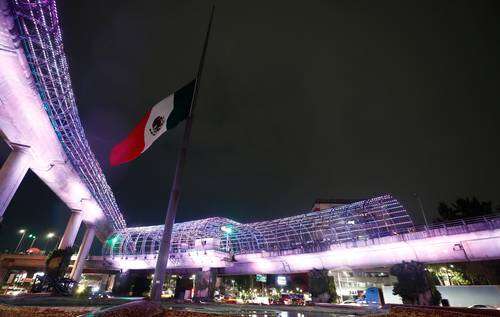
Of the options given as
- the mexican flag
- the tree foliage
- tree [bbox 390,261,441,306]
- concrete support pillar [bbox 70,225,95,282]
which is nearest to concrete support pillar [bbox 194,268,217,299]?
the tree foliage

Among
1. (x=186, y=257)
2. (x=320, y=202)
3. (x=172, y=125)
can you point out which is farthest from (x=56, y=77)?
(x=320, y=202)

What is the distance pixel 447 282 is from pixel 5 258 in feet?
355

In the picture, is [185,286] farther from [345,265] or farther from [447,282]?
[447,282]

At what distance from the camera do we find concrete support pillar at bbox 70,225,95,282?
55.5 m

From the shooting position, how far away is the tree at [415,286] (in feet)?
89.0

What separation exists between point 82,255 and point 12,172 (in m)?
35.6

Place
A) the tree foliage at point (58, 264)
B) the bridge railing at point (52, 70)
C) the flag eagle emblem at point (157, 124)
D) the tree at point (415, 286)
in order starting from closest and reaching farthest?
the flag eagle emblem at point (157, 124) < the bridge railing at point (52, 70) < the tree at point (415, 286) < the tree foliage at point (58, 264)

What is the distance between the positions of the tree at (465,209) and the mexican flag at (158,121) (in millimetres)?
61230

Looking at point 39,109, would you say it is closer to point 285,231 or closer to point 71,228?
point 71,228

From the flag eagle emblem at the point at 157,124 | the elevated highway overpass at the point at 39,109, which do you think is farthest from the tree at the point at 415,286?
the elevated highway overpass at the point at 39,109

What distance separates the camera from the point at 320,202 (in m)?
118

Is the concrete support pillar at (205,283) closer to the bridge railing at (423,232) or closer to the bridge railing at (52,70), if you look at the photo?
the bridge railing at (423,232)

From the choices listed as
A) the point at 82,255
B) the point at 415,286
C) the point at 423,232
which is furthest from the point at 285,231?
the point at 82,255

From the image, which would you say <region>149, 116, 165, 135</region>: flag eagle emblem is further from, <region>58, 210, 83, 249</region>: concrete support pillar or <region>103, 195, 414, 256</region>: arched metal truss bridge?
<region>58, 210, 83, 249</region>: concrete support pillar
